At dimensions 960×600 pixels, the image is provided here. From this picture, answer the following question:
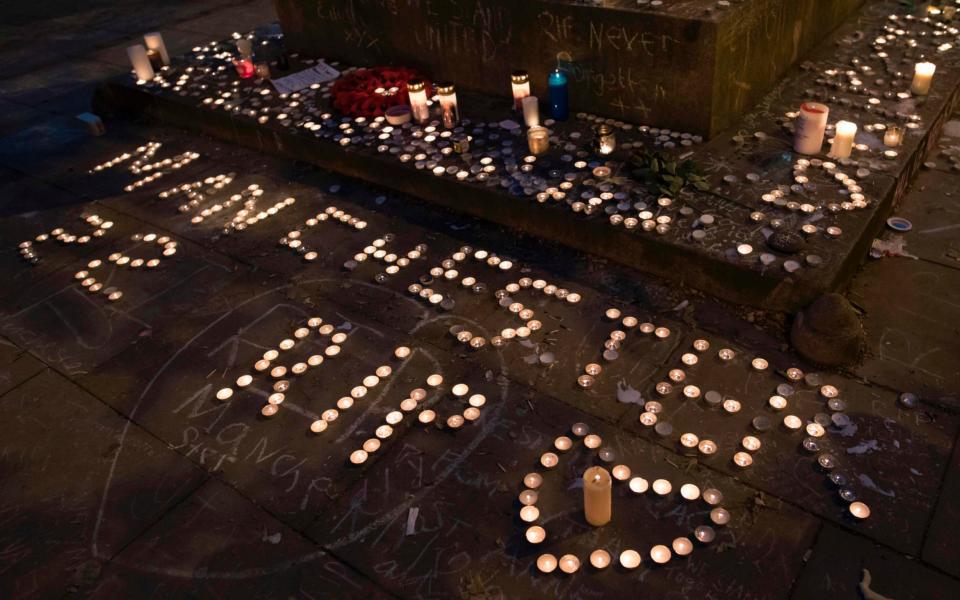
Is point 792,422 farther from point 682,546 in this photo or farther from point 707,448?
point 682,546

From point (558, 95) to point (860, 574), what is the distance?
15.2 feet

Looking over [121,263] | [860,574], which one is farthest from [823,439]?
[121,263]

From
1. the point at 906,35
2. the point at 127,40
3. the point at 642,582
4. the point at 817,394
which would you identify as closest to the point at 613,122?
the point at 817,394

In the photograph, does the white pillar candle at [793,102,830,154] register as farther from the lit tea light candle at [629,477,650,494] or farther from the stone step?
the lit tea light candle at [629,477,650,494]

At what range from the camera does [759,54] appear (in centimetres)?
600

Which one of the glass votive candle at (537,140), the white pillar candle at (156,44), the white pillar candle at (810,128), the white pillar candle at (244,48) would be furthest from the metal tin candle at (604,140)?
the white pillar candle at (156,44)

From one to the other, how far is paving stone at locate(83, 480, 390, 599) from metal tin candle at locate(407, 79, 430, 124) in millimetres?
4260

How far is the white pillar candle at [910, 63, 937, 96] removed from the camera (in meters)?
5.93

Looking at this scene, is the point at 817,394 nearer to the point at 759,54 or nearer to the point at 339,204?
the point at 759,54

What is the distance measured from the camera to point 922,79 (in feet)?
19.6

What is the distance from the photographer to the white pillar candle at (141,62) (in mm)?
8547

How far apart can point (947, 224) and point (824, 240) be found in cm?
139

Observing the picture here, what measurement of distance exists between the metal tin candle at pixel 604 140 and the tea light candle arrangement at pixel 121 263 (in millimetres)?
3820

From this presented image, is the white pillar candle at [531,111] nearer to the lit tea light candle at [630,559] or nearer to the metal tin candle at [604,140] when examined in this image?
the metal tin candle at [604,140]
